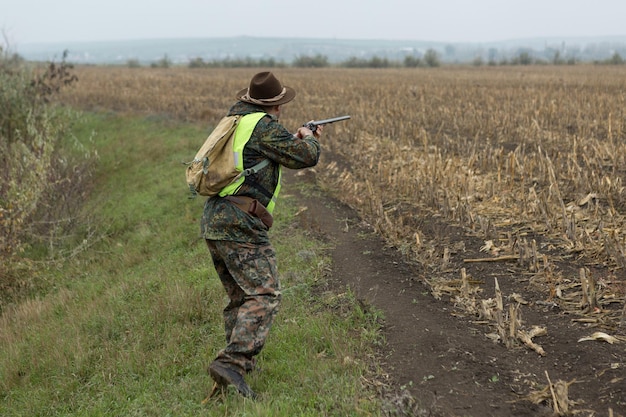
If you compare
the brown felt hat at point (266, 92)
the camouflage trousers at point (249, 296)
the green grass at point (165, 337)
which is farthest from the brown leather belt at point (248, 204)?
the green grass at point (165, 337)

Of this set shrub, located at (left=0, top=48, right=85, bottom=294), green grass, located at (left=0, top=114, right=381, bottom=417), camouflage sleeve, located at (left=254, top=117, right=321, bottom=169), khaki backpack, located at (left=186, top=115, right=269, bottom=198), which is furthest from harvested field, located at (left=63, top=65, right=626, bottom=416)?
shrub, located at (left=0, top=48, right=85, bottom=294)

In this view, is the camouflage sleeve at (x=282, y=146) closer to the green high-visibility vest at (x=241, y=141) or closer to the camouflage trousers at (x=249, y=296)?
the green high-visibility vest at (x=241, y=141)

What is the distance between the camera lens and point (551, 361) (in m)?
4.87

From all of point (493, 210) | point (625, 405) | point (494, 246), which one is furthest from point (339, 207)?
point (625, 405)

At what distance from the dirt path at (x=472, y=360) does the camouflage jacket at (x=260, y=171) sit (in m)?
1.61

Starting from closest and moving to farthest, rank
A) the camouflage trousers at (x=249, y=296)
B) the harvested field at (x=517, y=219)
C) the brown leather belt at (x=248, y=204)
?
the camouflage trousers at (x=249, y=296) → the brown leather belt at (x=248, y=204) → the harvested field at (x=517, y=219)

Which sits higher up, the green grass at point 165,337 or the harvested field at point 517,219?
the harvested field at point 517,219

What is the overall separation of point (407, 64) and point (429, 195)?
6004cm

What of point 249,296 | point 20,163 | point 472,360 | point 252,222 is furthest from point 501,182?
point 20,163

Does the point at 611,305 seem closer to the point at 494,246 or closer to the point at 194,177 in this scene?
the point at 494,246

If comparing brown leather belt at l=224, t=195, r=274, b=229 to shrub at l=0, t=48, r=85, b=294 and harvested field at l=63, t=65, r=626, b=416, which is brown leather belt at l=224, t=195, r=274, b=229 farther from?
shrub at l=0, t=48, r=85, b=294

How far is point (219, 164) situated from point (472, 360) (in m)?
2.49

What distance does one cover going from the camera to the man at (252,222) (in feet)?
15.5

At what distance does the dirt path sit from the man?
1131mm
